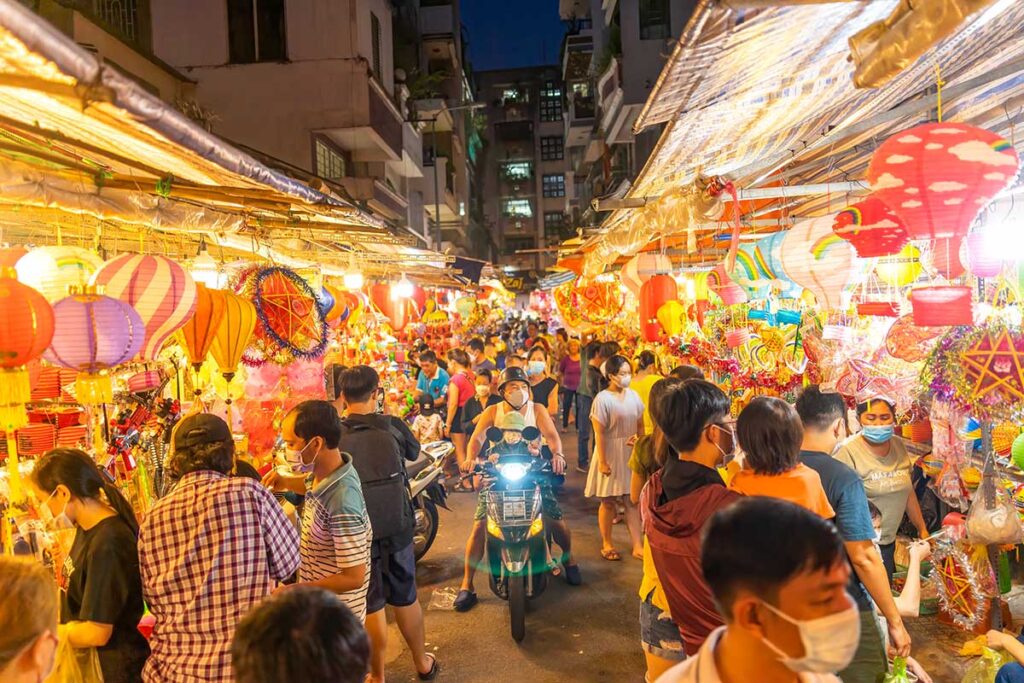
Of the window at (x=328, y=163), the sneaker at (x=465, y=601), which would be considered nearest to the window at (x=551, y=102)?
the window at (x=328, y=163)

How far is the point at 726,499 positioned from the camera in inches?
102

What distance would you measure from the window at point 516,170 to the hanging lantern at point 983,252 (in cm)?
5516

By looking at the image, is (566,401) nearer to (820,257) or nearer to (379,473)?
(379,473)

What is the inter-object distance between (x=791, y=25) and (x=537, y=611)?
480 cm

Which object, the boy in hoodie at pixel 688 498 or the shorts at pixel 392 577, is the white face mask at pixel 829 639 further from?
the shorts at pixel 392 577

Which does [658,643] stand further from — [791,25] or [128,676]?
[791,25]

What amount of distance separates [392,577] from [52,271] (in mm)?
2671

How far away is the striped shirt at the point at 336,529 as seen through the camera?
11.3ft

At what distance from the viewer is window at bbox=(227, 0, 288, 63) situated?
1494cm

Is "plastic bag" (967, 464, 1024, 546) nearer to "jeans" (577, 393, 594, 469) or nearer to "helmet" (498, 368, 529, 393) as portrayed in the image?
"helmet" (498, 368, 529, 393)

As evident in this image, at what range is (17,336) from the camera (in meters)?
2.73

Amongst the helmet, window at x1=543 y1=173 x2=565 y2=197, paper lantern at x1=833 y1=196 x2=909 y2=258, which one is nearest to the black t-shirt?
the helmet

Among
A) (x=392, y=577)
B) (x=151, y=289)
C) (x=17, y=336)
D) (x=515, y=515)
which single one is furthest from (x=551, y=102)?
(x=17, y=336)

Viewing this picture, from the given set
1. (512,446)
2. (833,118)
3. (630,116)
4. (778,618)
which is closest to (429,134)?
(630,116)
